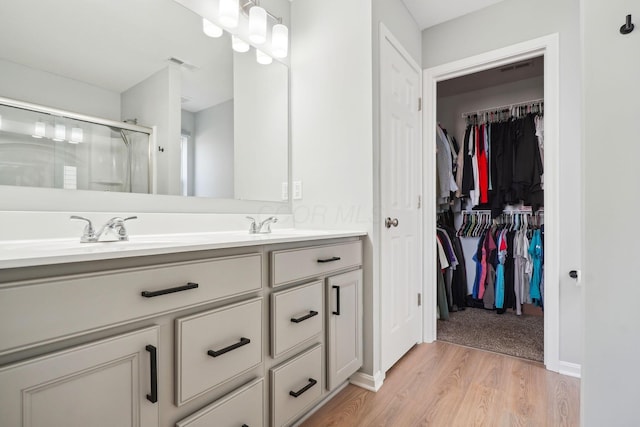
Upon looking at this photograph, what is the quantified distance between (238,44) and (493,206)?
2.80m

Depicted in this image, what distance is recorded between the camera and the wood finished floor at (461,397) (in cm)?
149

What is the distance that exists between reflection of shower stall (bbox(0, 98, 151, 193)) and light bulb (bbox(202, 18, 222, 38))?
0.66 m

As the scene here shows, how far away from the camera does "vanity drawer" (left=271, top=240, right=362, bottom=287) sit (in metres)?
1.26

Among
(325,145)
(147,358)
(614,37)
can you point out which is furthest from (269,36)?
(147,358)

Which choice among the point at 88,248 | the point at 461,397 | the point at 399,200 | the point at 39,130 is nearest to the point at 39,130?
the point at 39,130

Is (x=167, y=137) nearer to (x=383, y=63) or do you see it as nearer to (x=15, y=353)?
(x=15, y=353)

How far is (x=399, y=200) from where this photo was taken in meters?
2.10

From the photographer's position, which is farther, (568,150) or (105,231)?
(568,150)

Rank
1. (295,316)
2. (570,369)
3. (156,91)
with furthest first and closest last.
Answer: (570,369)
(156,91)
(295,316)

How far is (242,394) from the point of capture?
110 cm

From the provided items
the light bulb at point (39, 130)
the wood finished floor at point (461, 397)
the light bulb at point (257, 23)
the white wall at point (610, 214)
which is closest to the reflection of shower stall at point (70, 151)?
the light bulb at point (39, 130)

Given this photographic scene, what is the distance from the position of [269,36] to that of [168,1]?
0.65 metres

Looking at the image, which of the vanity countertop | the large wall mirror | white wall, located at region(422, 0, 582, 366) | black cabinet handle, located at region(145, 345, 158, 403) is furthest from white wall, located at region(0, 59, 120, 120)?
white wall, located at region(422, 0, 582, 366)

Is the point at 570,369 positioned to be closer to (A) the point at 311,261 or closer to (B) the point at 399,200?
(B) the point at 399,200
